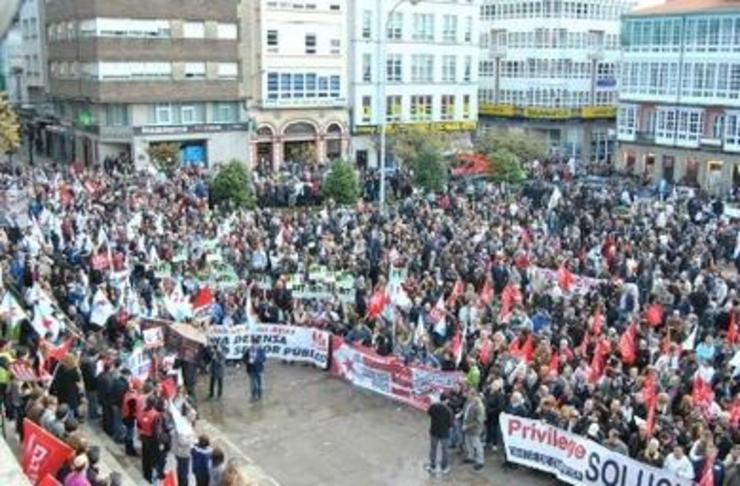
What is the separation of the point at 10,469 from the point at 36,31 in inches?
2522

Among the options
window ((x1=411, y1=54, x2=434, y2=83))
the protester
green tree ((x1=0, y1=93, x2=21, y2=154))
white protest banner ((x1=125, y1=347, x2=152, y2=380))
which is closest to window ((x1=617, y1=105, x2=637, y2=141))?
window ((x1=411, y1=54, x2=434, y2=83))

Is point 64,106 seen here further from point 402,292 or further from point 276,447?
point 276,447

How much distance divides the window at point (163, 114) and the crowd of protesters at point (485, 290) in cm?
1706

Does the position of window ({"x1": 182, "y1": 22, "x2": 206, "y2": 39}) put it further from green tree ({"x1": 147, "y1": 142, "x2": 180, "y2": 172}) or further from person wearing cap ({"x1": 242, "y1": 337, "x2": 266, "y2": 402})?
person wearing cap ({"x1": 242, "y1": 337, "x2": 266, "y2": 402})

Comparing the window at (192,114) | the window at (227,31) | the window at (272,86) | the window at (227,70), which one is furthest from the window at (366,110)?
the window at (192,114)

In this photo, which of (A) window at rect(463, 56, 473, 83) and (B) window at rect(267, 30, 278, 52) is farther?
(A) window at rect(463, 56, 473, 83)

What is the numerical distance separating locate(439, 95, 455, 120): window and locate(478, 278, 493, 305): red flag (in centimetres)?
4656

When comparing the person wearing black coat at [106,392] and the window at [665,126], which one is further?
the window at [665,126]

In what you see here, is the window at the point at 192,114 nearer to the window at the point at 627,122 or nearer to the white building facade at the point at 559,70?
the white building facade at the point at 559,70

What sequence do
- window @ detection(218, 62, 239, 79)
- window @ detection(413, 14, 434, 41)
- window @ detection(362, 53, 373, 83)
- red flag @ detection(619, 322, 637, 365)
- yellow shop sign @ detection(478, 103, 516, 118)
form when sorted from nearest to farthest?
red flag @ detection(619, 322, 637, 365) < window @ detection(218, 62, 239, 79) < window @ detection(362, 53, 373, 83) < window @ detection(413, 14, 434, 41) < yellow shop sign @ detection(478, 103, 516, 118)

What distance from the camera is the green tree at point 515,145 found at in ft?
189

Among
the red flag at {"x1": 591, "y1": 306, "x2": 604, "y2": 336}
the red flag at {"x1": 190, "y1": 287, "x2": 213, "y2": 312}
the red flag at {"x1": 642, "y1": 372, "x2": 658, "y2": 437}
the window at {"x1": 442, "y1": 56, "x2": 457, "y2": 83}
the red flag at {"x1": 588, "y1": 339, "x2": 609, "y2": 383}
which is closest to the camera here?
the red flag at {"x1": 642, "y1": 372, "x2": 658, "y2": 437}

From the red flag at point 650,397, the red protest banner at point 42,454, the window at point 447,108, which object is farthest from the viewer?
the window at point 447,108

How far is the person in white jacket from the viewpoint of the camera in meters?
13.8
